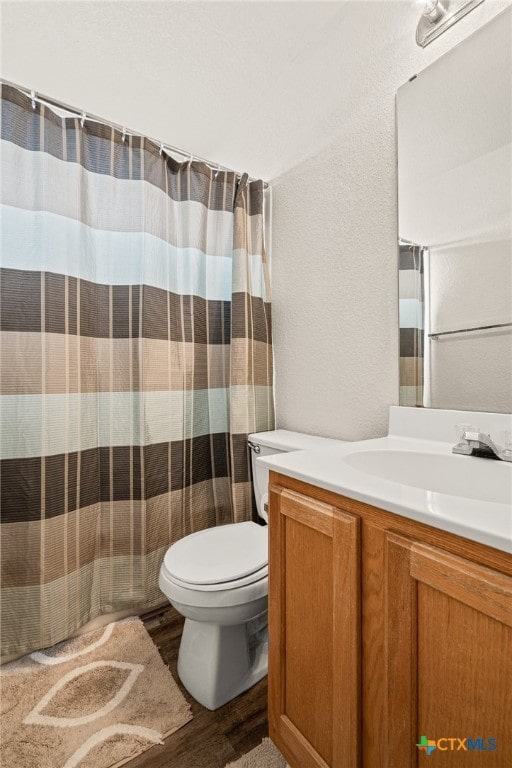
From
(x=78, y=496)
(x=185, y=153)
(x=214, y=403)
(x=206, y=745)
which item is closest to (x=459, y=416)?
(x=214, y=403)

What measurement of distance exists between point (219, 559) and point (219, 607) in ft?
0.50

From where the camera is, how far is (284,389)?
5.94 feet

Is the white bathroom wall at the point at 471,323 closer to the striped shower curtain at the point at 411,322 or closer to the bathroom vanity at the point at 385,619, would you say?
the striped shower curtain at the point at 411,322

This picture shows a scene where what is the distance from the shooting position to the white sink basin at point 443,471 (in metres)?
0.88

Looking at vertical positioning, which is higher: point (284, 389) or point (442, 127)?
point (442, 127)

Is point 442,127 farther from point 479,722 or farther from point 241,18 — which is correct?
point 479,722

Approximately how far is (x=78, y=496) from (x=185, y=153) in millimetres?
1616

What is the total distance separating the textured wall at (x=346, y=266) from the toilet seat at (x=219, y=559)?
0.56 meters

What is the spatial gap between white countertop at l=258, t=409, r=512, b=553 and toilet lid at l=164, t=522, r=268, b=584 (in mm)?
459

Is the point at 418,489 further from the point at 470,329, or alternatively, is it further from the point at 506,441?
the point at 470,329

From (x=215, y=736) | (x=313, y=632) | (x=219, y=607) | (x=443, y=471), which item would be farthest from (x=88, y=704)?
(x=443, y=471)

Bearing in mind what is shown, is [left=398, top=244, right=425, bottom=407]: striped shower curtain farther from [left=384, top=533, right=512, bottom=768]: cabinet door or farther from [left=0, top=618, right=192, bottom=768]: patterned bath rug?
[left=0, top=618, right=192, bottom=768]: patterned bath rug

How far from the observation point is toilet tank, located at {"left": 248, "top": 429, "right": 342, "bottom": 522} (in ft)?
4.94

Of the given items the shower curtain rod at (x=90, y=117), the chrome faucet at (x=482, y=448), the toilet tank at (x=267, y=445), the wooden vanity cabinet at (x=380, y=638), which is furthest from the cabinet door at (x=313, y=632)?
the shower curtain rod at (x=90, y=117)
